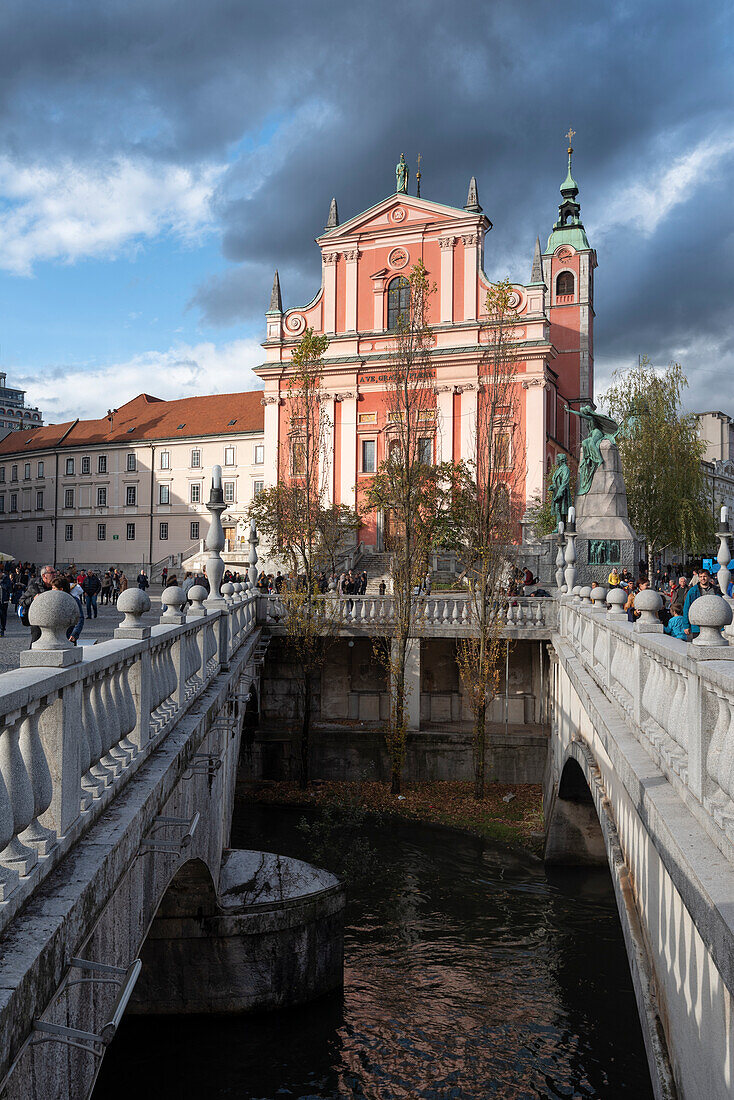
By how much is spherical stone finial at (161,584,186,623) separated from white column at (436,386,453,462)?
120ft

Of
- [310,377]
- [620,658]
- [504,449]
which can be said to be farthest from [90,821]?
[310,377]

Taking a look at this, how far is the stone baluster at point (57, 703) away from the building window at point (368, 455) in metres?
41.6

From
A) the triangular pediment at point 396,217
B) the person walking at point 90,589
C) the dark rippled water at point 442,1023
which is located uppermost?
the triangular pediment at point 396,217

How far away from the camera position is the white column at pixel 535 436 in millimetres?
41938

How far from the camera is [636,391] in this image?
42.7 metres

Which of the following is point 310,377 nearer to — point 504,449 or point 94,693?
point 504,449

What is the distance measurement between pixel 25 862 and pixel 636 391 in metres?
42.9

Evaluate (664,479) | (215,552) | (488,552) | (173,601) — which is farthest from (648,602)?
(664,479)

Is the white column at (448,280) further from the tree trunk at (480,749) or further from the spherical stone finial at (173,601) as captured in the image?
the spherical stone finial at (173,601)

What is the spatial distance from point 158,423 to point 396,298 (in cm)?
2667

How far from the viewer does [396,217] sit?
45.0 metres

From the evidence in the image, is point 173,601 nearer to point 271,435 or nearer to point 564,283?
point 271,435

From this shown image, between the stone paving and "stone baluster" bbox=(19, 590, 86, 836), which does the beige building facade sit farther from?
"stone baluster" bbox=(19, 590, 86, 836)

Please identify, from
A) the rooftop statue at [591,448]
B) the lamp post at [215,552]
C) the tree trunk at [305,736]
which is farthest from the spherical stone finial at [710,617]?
the rooftop statue at [591,448]
